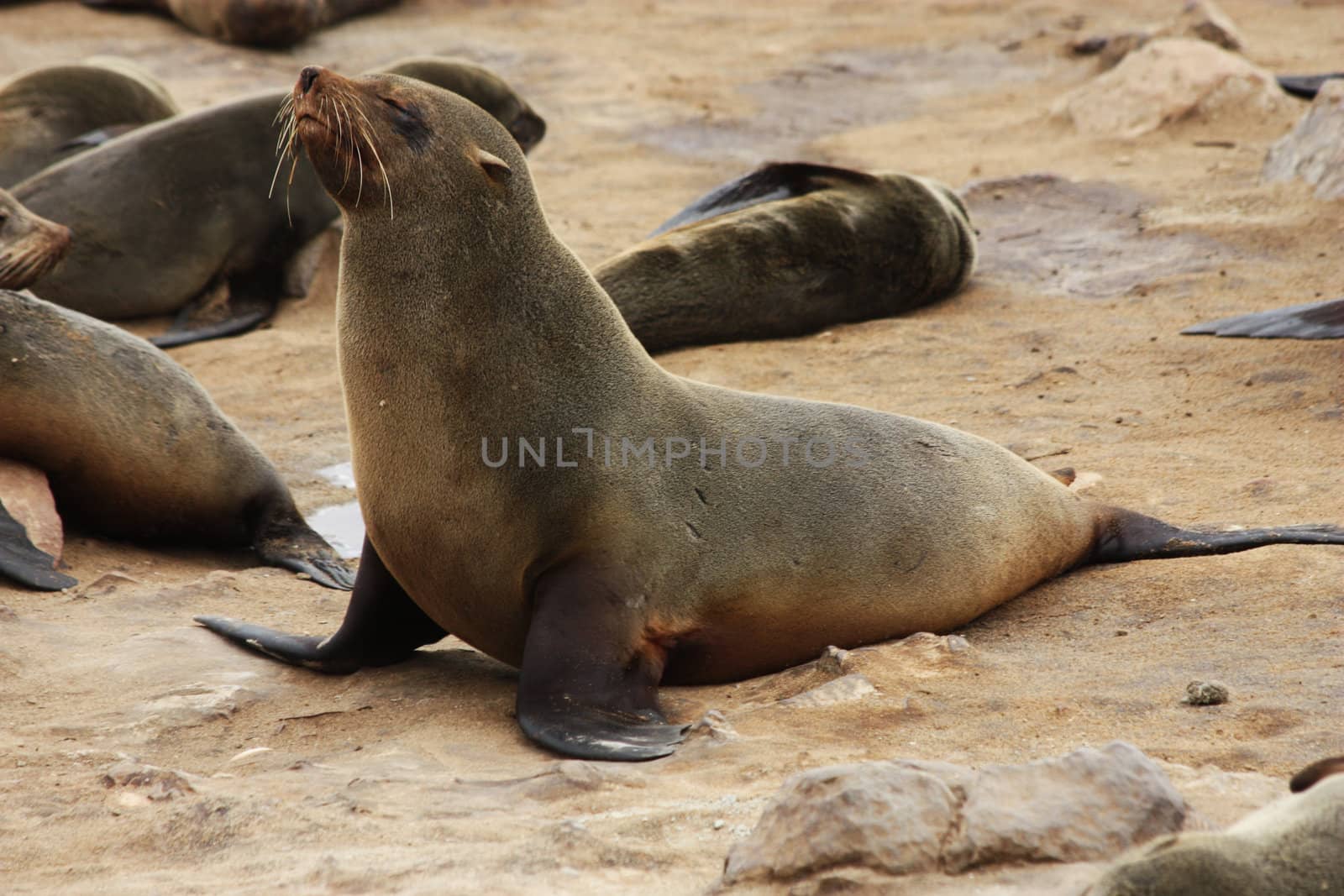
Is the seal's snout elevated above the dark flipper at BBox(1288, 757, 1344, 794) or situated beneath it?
elevated above

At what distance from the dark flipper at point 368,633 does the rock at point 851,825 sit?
1.92m

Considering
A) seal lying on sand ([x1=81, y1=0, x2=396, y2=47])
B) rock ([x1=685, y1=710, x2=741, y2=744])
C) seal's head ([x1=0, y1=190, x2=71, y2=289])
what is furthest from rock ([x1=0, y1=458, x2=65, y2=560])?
seal lying on sand ([x1=81, y1=0, x2=396, y2=47])

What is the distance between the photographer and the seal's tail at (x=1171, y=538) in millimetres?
4473

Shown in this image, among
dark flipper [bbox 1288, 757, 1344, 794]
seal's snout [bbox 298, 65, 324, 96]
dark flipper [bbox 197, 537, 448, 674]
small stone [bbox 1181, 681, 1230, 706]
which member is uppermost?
seal's snout [bbox 298, 65, 324, 96]

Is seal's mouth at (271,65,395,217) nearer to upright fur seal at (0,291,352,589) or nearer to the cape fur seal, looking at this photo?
upright fur seal at (0,291,352,589)

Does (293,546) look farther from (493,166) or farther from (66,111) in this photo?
(66,111)

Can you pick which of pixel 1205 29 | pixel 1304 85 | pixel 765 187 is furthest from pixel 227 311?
pixel 1205 29

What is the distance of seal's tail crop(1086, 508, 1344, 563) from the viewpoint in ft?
14.7

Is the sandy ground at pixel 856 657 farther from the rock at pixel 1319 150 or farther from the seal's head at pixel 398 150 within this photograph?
the seal's head at pixel 398 150

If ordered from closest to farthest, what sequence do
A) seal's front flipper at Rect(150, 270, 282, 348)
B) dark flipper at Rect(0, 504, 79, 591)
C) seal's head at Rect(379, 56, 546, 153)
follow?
dark flipper at Rect(0, 504, 79, 591), seal's front flipper at Rect(150, 270, 282, 348), seal's head at Rect(379, 56, 546, 153)

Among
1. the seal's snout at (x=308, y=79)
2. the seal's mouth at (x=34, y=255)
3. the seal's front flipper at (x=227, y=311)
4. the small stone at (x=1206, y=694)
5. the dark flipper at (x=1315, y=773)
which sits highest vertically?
the seal's snout at (x=308, y=79)

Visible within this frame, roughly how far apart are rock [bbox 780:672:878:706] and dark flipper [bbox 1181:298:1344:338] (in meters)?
3.36

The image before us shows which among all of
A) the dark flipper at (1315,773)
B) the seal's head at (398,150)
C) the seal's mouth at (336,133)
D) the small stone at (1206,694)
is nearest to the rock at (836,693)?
the small stone at (1206,694)

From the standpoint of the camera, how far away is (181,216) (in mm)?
9219
